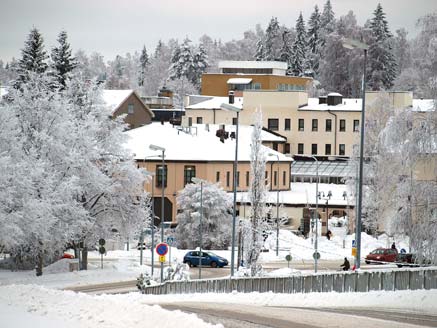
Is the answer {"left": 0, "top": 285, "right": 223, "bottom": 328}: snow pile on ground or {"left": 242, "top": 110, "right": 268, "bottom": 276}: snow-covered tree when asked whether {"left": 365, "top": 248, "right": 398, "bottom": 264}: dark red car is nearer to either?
{"left": 242, "top": 110, "right": 268, "bottom": 276}: snow-covered tree

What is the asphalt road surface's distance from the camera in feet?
70.6

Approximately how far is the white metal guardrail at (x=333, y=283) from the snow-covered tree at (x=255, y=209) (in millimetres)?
12243

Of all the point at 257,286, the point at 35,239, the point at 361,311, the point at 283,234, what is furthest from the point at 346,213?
the point at 361,311

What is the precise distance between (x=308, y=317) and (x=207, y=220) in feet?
167

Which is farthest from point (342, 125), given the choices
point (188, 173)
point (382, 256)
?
point (382, 256)

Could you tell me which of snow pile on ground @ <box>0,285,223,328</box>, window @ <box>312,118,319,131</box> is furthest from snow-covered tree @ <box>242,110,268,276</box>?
window @ <box>312,118,319,131</box>

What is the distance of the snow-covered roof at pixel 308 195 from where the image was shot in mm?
85781

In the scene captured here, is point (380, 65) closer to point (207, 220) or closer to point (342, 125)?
point (342, 125)

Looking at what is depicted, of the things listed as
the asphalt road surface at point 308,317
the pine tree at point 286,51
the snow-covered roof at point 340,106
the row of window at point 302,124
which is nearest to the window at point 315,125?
the row of window at point 302,124

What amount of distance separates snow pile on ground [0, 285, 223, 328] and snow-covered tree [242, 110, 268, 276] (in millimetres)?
25869

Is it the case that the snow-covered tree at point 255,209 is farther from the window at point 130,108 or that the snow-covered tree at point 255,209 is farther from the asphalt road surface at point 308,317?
the window at point 130,108

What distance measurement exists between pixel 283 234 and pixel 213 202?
7596mm

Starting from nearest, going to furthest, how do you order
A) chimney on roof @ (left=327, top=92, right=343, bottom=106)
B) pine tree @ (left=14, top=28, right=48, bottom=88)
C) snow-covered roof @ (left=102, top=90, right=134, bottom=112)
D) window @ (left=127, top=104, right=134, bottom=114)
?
pine tree @ (left=14, top=28, right=48, bottom=88) < snow-covered roof @ (left=102, top=90, right=134, bottom=112) < window @ (left=127, top=104, right=134, bottom=114) < chimney on roof @ (left=327, top=92, right=343, bottom=106)

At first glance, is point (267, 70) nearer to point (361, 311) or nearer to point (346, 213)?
point (346, 213)
